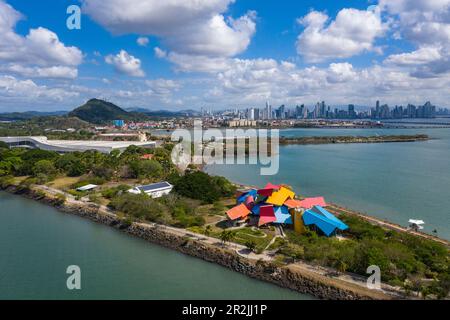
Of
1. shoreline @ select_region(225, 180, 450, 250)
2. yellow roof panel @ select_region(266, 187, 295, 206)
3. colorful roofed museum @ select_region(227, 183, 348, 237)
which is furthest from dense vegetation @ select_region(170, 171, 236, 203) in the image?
shoreline @ select_region(225, 180, 450, 250)

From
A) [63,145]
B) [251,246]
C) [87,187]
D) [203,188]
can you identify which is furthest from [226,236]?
[63,145]

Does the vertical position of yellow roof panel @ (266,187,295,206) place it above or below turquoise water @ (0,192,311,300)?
above

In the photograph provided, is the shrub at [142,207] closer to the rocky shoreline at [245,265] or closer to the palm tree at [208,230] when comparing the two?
the rocky shoreline at [245,265]

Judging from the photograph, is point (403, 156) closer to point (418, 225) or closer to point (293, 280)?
point (418, 225)

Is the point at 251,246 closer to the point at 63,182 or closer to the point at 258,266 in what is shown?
the point at 258,266

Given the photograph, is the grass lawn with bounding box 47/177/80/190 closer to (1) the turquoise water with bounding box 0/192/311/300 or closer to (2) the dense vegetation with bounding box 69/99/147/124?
(1) the turquoise water with bounding box 0/192/311/300

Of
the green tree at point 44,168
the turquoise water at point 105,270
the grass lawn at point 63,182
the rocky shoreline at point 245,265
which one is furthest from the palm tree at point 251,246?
the green tree at point 44,168

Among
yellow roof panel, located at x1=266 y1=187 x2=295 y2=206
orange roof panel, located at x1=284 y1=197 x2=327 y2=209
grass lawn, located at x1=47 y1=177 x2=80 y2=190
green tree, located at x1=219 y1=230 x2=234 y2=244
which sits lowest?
green tree, located at x1=219 y1=230 x2=234 y2=244
